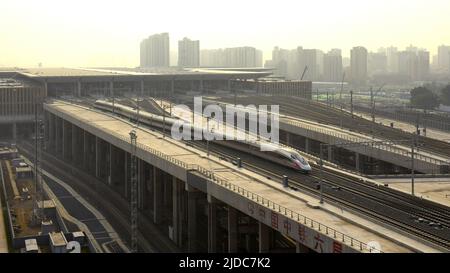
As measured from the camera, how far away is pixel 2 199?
53406 mm

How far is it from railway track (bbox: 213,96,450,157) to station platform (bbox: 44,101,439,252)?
2466 centimetres

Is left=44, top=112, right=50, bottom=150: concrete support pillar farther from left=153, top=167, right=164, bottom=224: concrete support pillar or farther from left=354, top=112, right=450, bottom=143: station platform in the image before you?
left=354, top=112, right=450, bottom=143: station platform

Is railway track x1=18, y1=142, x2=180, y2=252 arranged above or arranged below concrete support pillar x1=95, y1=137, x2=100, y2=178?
below

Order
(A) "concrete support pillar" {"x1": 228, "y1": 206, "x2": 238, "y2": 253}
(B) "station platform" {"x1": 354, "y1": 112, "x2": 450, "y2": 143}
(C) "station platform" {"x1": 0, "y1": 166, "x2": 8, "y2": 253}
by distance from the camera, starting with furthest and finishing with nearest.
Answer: (B) "station platform" {"x1": 354, "y1": 112, "x2": 450, "y2": 143} → (C) "station platform" {"x1": 0, "y1": 166, "x2": 8, "y2": 253} → (A) "concrete support pillar" {"x1": 228, "y1": 206, "x2": 238, "y2": 253}

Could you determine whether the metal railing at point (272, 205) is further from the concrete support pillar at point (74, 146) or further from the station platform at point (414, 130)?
the station platform at point (414, 130)

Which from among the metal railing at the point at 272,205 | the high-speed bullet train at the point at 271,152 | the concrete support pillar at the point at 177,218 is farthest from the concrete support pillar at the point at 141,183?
the concrete support pillar at the point at 177,218

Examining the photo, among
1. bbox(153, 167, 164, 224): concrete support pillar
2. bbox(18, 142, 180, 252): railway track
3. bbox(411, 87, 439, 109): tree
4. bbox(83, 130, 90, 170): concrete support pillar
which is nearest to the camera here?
bbox(18, 142, 180, 252): railway track

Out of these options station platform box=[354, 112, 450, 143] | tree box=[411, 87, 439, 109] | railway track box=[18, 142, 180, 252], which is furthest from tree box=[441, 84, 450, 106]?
railway track box=[18, 142, 180, 252]

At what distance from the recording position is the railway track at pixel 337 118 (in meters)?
63.5

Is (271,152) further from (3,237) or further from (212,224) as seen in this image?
(3,237)

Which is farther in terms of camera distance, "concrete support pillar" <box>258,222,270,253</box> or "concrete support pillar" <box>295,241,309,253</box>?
"concrete support pillar" <box>258,222,270,253</box>

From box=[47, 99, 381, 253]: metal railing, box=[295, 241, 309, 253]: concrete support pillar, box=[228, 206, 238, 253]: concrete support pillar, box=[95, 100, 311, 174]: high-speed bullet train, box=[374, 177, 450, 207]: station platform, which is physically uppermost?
box=[95, 100, 311, 174]: high-speed bullet train

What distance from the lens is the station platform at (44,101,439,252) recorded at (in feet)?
85.0
